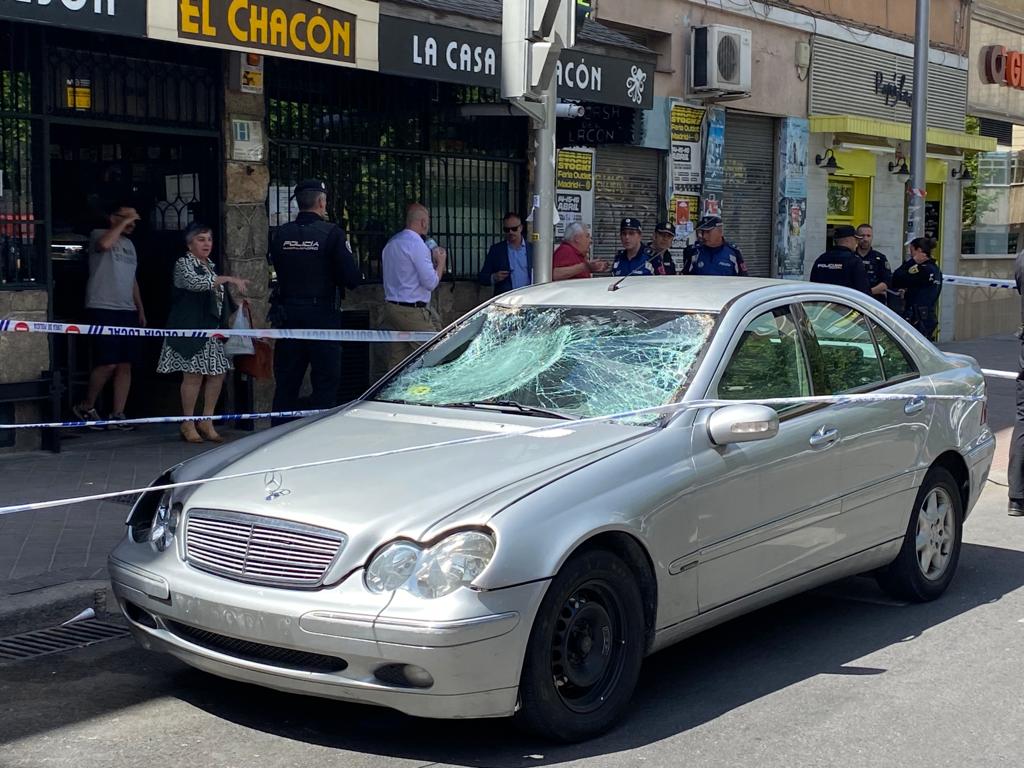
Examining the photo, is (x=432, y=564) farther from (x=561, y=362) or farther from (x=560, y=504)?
(x=561, y=362)

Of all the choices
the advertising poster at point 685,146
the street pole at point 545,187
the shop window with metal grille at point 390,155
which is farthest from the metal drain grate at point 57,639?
the advertising poster at point 685,146

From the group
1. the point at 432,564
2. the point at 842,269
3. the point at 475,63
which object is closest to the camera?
the point at 432,564

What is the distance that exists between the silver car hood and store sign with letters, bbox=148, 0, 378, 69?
397cm

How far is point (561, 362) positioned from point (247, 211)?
602 centimetres

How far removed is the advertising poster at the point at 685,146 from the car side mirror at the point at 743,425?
11051mm

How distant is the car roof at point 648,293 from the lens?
5.77 m

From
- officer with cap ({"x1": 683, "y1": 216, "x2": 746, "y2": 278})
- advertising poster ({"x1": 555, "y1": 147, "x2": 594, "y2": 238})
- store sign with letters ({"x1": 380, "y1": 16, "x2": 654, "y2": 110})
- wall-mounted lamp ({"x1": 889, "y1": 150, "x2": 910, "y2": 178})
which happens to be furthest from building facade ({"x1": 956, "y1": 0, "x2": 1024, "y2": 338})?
store sign with letters ({"x1": 380, "y1": 16, "x2": 654, "y2": 110})

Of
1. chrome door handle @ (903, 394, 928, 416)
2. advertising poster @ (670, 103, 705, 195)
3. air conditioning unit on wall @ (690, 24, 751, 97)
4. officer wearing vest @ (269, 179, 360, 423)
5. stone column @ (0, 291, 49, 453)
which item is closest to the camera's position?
chrome door handle @ (903, 394, 928, 416)

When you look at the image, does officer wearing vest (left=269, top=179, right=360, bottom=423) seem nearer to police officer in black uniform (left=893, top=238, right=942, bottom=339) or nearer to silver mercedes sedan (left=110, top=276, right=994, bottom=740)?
silver mercedes sedan (left=110, top=276, right=994, bottom=740)

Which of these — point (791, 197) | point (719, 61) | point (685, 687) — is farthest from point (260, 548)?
point (791, 197)

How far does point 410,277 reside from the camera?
11102mm

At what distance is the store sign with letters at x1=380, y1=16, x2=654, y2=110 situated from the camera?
9945 millimetres

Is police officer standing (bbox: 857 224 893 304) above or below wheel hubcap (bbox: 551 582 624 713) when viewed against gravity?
above

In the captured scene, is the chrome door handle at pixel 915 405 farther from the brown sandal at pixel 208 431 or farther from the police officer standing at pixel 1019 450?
the brown sandal at pixel 208 431
